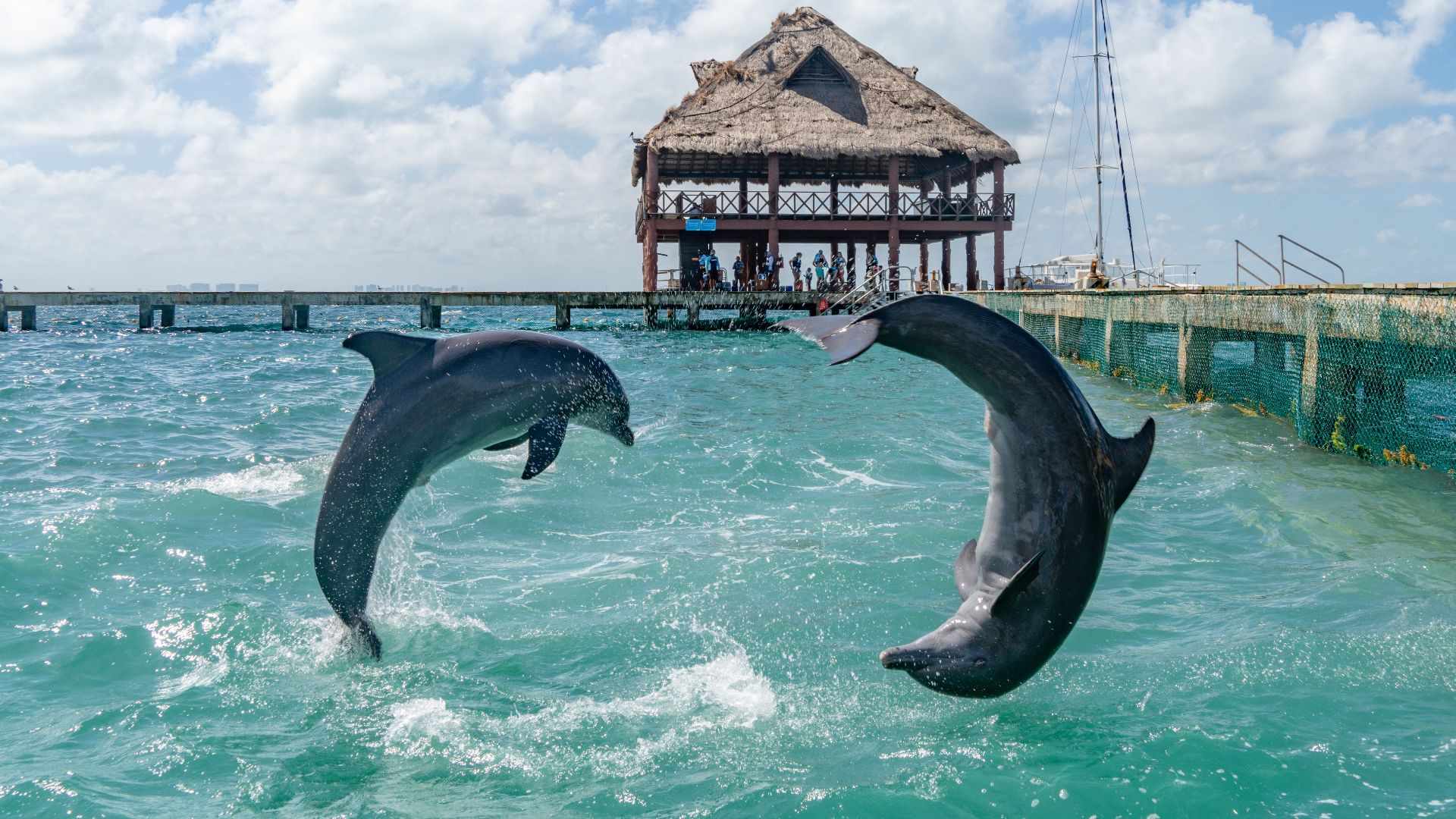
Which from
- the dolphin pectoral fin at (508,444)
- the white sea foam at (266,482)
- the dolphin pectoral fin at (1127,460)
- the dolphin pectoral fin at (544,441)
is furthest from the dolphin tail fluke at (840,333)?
the white sea foam at (266,482)

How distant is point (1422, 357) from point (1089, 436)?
746cm

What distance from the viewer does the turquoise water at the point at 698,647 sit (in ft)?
13.8

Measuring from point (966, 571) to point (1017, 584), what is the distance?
1.60 feet

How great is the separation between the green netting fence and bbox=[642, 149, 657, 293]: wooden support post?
20.2 m

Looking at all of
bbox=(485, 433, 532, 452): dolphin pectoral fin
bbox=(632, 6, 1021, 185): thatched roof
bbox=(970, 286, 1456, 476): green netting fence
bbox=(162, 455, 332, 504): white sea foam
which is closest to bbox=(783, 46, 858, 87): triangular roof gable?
bbox=(632, 6, 1021, 185): thatched roof

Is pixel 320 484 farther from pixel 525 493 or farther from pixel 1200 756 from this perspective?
pixel 1200 756

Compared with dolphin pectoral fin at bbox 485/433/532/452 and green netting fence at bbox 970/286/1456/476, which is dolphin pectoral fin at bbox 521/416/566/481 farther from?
green netting fence at bbox 970/286/1456/476

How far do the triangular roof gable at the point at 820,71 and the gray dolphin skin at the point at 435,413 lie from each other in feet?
114

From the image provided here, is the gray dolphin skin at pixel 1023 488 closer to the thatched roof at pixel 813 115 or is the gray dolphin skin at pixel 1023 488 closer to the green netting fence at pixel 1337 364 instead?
the green netting fence at pixel 1337 364

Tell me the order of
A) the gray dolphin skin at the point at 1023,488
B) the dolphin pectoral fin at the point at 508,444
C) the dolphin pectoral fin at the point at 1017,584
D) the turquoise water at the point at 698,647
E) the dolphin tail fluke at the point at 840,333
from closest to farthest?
the dolphin tail fluke at the point at 840,333 → the dolphin pectoral fin at the point at 1017,584 → the gray dolphin skin at the point at 1023,488 → the turquoise water at the point at 698,647 → the dolphin pectoral fin at the point at 508,444

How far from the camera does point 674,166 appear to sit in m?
39.2

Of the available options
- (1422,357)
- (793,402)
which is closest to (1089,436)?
(1422,357)

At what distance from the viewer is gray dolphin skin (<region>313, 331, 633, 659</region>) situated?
4648mm

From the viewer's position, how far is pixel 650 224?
115ft
